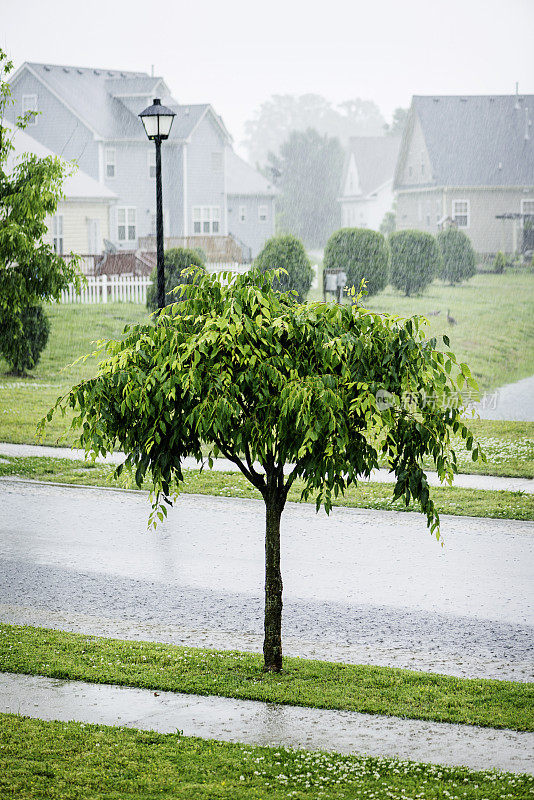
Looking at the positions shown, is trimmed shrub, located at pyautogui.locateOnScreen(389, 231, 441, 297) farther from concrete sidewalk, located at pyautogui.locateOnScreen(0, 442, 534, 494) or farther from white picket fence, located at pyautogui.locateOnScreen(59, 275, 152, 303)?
concrete sidewalk, located at pyautogui.locateOnScreen(0, 442, 534, 494)

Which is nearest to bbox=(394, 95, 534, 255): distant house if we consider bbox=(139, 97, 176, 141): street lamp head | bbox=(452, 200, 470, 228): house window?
bbox=(452, 200, 470, 228): house window

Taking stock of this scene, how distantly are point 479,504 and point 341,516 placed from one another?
1.86 meters

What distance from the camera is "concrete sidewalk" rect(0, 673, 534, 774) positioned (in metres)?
5.73

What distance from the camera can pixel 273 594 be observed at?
24.0 ft

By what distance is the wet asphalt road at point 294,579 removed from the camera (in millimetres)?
8156

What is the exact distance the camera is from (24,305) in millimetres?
15086

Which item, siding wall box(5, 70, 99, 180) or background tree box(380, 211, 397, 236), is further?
background tree box(380, 211, 397, 236)

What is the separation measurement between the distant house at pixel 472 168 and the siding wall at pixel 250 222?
263 inches

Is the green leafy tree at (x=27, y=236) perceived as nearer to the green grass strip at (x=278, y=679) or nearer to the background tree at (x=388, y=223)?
the green grass strip at (x=278, y=679)

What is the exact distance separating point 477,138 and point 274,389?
45595 mm

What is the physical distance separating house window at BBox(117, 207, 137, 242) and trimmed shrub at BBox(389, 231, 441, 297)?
13120mm

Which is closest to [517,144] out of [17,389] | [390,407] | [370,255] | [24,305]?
[370,255]

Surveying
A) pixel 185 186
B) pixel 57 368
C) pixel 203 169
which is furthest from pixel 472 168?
pixel 57 368

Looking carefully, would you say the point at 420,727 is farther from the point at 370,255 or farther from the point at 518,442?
the point at 370,255
